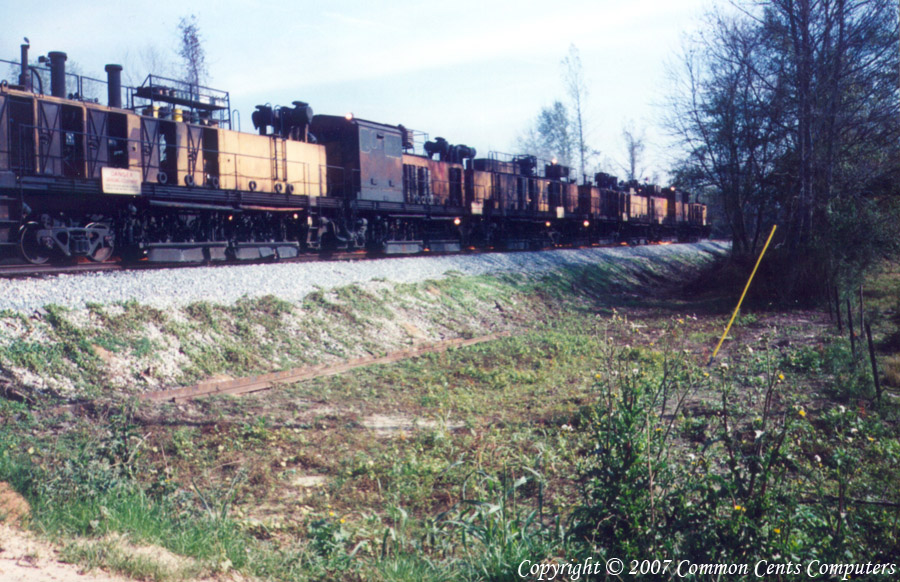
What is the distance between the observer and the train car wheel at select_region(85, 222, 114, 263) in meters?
11.2

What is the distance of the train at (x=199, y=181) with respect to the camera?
10688 mm

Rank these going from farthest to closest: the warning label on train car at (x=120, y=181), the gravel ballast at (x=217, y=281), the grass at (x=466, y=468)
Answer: the warning label on train car at (x=120, y=181)
the gravel ballast at (x=217, y=281)
the grass at (x=466, y=468)

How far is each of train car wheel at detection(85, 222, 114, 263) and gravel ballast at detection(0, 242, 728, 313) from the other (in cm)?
183

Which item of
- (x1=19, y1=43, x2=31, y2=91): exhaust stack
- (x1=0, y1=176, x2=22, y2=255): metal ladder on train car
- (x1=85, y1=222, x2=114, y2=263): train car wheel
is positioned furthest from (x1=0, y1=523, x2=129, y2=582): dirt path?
(x1=19, y1=43, x2=31, y2=91): exhaust stack

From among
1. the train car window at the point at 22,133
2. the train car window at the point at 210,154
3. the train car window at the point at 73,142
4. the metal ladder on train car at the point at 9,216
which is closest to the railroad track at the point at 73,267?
the metal ladder on train car at the point at 9,216

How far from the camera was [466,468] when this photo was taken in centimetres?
543

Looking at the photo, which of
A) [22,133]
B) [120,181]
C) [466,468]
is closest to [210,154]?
[120,181]

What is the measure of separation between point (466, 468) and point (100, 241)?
31.0 feet

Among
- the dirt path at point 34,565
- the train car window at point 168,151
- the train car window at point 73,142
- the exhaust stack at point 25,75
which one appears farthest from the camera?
the train car window at point 168,151

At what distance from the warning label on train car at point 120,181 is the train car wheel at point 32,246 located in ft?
4.41

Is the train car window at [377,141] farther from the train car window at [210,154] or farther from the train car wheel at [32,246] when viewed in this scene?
the train car wheel at [32,246]

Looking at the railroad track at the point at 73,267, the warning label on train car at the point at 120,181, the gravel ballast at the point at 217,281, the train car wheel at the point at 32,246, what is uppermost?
the warning label on train car at the point at 120,181

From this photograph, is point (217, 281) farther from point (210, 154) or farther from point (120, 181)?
point (210, 154)

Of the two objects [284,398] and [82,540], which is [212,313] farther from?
[82,540]
